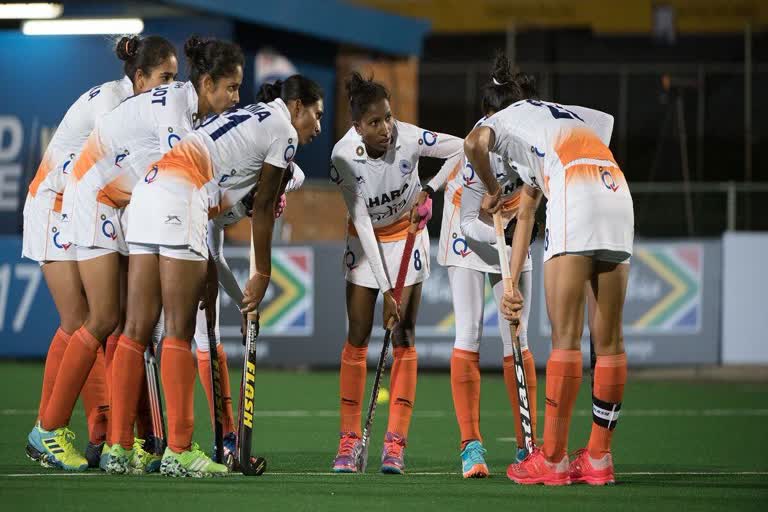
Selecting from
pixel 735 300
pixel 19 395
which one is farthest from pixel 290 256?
pixel 735 300

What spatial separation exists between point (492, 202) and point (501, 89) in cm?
63

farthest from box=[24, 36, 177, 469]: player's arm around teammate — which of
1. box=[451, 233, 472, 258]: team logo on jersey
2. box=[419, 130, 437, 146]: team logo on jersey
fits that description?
box=[451, 233, 472, 258]: team logo on jersey

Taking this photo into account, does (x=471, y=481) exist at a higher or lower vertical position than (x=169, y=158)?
lower

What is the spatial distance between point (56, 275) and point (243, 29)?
11.6 m

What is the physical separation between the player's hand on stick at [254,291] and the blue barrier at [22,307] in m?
7.58

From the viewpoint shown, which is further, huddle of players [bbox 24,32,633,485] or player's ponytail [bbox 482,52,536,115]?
A: player's ponytail [bbox 482,52,536,115]

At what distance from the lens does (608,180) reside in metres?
5.91

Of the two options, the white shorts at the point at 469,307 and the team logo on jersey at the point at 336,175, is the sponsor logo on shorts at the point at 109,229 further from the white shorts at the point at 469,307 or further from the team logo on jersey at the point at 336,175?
the white shorts at the point at 469,307

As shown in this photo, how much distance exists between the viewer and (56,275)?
22.4 feet

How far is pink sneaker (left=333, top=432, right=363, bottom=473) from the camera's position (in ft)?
21.9

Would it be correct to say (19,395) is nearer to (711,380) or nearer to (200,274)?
(200,274)

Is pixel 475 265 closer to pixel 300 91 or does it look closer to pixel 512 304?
pixel 512 304

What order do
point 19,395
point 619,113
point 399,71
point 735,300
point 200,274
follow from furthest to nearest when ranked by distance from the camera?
point 619,113
point 399,71
point 735,300
point 19,395
point 200,274

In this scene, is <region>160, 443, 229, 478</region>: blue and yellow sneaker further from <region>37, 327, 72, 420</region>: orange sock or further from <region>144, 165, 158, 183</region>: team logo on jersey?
<region>144, 165, 158, 183</region>: team logo on jersey
